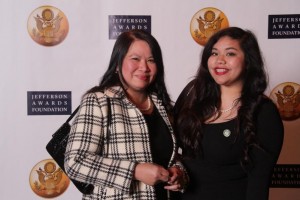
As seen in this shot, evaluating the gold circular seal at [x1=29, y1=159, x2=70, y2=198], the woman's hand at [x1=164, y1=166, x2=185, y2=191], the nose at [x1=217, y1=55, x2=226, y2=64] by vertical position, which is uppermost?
the nose at [x1=217, y1=55, x2=226, y2=64]

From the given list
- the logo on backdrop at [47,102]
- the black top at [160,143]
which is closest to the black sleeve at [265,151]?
the black top at [160,143]

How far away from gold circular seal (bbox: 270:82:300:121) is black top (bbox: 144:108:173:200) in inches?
33.6

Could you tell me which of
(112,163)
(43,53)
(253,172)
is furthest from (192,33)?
(112,163)

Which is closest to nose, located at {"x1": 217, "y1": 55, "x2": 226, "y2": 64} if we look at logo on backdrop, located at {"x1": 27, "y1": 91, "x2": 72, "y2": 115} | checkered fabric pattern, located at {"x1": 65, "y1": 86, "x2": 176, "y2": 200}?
checkered fabric pattern, located at {"x1": 65, "y1": 86, "x2": 176, "y2": 200}

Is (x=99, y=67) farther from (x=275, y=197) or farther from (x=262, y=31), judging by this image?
(x=275, y=197)

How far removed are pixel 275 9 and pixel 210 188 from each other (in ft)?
3.32

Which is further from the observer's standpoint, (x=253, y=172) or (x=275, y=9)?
(x=275, y=9)

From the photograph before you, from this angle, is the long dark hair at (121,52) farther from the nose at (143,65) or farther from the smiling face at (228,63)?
the smiling face at (228,63)

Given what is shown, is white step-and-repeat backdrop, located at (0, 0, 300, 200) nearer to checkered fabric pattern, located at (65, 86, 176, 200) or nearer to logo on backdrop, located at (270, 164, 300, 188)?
logo on backdrop, located at (270, 164, 300, 188)

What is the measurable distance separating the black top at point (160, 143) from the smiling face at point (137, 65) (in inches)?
4.5

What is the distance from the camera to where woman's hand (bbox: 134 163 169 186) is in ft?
3.15

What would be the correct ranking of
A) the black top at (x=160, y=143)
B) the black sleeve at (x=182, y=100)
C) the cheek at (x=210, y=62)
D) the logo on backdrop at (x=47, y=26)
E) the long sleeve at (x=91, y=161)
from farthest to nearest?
the logo on backdrop at (x=47, y=26) → the black sleeve at (x=182, y=100) → the cheek at (x=210, y=62) → the black top at (x=160, y=143) → the long sleeve at (x=91, y=161)

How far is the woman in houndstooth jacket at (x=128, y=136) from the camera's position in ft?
3.15

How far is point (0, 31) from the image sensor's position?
1675mm
